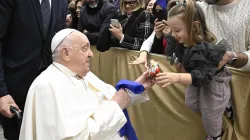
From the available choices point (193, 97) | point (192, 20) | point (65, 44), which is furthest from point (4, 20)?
point (193, 97)

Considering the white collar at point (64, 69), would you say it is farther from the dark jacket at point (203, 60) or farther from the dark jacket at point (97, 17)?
the dark jacket at point (97, 17)

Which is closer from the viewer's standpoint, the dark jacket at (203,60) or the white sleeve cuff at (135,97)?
the white sleeve cuff at (135,97)

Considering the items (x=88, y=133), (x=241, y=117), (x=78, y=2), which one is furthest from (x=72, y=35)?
(x=78, y=2)

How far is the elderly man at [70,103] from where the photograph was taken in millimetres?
1794

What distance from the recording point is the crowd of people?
1842 mm

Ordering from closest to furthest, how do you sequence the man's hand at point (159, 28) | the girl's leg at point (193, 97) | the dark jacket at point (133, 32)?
the girl's leg at point (193, 97), the man's hand at point (159, 28), the dark jacket at point (133, 32)

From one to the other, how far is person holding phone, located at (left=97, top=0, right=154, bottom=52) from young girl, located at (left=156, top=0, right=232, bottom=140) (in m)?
0.96

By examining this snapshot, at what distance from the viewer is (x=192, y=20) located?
222 cm

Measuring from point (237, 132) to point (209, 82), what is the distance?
1.73 feet

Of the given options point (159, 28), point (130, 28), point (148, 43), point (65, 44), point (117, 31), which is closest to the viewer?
point (65, 44)

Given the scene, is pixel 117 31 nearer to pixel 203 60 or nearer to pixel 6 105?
pixel 203 60

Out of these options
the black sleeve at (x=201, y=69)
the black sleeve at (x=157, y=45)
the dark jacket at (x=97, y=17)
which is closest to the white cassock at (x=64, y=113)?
the black sleeve at (x=201, y=69)

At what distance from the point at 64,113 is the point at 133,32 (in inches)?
73.1

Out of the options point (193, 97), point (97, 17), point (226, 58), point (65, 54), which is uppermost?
point (65, 54)
